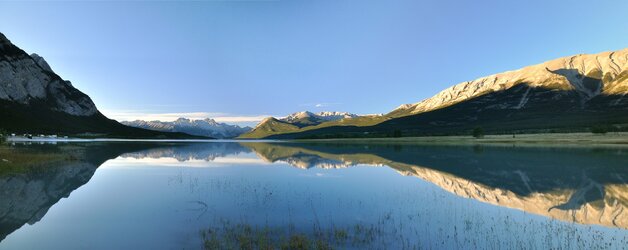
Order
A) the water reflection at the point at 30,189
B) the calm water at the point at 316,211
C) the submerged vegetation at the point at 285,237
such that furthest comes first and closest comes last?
the water reflection at the point at 30,189 < the calm water at the point at 316,211 < the submerged vegetation at the point at 285,237

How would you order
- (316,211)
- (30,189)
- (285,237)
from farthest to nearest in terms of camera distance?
(30,189)
(316,211)
(285,237)

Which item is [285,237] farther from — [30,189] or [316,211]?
[30,189]

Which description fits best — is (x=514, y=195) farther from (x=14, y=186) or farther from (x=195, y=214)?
(x=14, y=186)

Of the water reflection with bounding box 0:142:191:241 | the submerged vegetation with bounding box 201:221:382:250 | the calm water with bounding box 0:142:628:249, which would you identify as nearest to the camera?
the submerged vegetation with bounding box 201:221:382:250

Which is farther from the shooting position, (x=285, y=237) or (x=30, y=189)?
(x=30, y=189)

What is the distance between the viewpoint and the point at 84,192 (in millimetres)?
27453

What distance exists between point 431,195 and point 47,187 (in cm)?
3134

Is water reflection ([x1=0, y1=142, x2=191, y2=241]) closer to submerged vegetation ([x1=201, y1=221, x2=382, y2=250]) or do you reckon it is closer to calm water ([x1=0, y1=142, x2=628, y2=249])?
calm water ([x1=0, y1=142, x2=628, y2=249])

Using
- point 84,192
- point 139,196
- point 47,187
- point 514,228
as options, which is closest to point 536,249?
point 514,228

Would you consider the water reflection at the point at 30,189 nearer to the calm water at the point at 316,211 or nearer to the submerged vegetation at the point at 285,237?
the calm water at the point at 316,211

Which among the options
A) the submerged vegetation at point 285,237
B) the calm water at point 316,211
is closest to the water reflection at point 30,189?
the calm water at point 316,211

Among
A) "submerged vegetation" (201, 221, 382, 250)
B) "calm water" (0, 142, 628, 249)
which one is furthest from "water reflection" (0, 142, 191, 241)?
"submerged vegetation" (201, 221, 382, 250)

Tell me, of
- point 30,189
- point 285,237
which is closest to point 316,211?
point 285,237

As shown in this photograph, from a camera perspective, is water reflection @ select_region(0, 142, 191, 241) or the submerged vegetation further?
water reflection @ select_region(0, 142, 191, 241)
